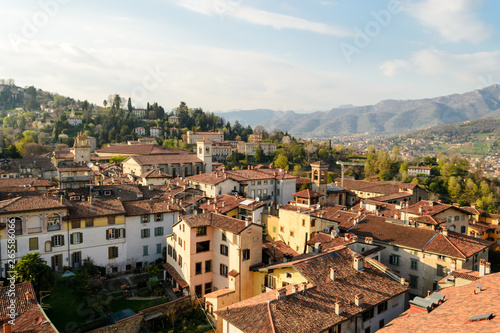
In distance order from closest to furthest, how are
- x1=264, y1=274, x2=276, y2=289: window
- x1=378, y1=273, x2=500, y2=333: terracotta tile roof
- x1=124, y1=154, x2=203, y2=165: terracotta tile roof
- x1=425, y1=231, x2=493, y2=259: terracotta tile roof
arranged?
x1=378, y1=273, x2=500, y2=333: terracotta tile roof → x1=264, y1=274, x2=276, y2=289: window → x1=425, y1=231, x2=493, y2=259: terracotta tile roof → x1=124, y1=154, x2=203, y2=165: terracotta tile roof

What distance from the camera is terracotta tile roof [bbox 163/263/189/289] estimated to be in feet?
86.9

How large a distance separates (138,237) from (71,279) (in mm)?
7476

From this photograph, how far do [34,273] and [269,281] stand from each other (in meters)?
15.4

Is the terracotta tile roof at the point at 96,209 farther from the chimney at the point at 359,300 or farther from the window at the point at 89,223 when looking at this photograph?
the chimney at the point at 359,300

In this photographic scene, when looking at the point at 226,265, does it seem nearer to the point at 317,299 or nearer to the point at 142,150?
the point at 317,299

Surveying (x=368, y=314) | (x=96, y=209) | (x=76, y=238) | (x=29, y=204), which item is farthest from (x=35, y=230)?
(x=368, y=314)

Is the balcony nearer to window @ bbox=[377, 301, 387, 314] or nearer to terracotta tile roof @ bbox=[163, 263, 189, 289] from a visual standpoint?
terracotta tile roof @ bbox=[163, 263, 189, 289]

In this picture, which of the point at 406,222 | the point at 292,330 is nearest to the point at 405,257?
the point at 406,222

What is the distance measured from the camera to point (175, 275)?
28156 mm

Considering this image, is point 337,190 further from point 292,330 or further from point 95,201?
point 292,330

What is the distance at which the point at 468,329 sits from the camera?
12172mm

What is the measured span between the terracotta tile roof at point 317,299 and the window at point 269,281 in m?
3.43

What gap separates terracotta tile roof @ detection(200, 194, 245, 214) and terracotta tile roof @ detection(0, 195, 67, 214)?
14.1 metres

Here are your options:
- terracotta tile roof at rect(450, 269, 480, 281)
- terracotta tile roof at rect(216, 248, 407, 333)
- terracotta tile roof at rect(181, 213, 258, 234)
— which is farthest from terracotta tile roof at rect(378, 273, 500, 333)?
terracotta tile roof at rect(181, 213, 258, 234)
